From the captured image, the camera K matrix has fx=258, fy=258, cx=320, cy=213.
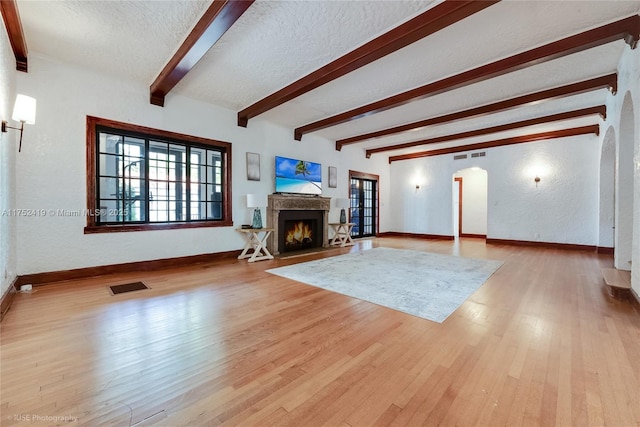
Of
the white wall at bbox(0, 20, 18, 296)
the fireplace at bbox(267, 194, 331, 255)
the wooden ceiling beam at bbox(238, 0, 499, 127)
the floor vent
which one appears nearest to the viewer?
the wooden ceiling beam at bbox(238, 0, 499, 127)

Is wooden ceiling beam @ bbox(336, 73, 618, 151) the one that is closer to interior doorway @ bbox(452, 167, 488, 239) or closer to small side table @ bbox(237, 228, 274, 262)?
small side table @ bbox(237, 228, 274, 262)

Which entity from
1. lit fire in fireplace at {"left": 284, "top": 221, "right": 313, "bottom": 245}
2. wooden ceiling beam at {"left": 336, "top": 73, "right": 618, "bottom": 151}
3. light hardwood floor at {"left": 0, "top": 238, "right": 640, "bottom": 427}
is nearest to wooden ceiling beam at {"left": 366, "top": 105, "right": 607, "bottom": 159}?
wooden ceiling beam at {"left": 336, "top": 73, "right": 618, "bottom": 151}

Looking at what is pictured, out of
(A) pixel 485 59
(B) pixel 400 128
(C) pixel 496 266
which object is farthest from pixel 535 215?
(A) pixel 485 59

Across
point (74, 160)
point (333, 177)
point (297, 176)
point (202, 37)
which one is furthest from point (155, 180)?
point (333, 177)

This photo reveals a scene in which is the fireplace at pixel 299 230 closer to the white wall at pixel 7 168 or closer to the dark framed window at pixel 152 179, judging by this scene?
the dark framed window at pixel 152 179

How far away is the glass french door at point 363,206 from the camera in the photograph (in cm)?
851

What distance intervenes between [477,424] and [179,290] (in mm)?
3165

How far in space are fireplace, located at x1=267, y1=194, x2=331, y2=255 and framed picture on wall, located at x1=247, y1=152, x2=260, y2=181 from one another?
1.87 feet

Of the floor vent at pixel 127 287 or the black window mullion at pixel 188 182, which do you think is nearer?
the floor vent at pixel 127 287

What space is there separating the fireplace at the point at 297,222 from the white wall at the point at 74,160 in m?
1.30

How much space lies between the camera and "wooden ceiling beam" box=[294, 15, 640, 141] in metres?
2.71

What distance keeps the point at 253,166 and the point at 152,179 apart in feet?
6.15

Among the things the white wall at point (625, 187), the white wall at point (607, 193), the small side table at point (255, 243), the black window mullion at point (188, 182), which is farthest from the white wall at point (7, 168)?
the white wall at point (607, 193)

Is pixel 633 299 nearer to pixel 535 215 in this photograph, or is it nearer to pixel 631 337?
pixel 631 337
